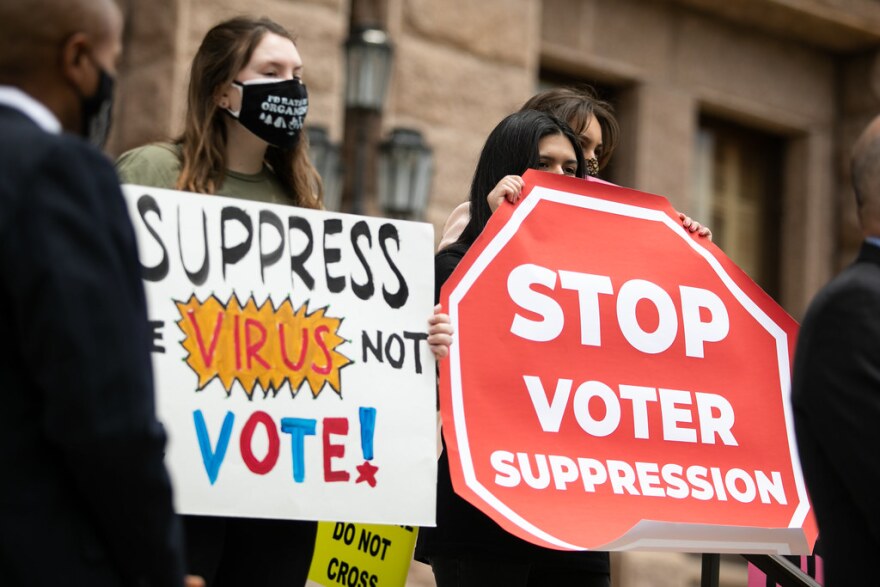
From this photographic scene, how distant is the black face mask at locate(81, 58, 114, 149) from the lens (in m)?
2.12

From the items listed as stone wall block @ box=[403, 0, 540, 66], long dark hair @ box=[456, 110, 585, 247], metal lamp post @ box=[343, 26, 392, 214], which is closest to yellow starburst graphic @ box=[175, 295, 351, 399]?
long dark hair @ box=[456, 110, 585, 247]

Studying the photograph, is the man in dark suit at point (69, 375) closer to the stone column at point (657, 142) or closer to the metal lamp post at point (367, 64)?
the metal lamp post at point (367, 64)

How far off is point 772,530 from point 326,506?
1.22 m

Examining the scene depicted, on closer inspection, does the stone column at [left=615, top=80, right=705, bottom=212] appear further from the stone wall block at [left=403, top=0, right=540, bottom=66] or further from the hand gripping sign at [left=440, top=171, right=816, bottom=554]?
the hand gripping sign at [left=440, top=171, right=816, bottom=554]

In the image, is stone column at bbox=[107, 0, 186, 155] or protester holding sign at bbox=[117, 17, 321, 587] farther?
stone column at bbox=[107, 0, 186, 155]

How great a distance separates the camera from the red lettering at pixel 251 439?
3127 mm

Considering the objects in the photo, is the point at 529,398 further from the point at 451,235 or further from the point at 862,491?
the point at 862,491

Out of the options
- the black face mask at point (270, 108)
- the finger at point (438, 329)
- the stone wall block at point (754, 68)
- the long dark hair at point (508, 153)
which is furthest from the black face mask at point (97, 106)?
the stone wall block at point (754, 68)

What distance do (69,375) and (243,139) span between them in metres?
1.55

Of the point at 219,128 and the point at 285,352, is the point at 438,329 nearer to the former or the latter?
the point at 285,352

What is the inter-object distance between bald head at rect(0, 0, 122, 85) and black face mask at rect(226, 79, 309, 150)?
4.18 feet

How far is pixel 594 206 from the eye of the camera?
3902mm

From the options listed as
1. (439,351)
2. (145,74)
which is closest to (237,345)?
(439,351)

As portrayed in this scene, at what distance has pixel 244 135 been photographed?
3.42m
